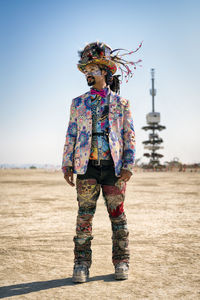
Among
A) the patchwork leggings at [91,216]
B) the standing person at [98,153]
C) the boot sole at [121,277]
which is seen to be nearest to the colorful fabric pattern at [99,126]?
the standing person at [98,153]

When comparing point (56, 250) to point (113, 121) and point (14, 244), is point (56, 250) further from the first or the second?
point (113, 121)

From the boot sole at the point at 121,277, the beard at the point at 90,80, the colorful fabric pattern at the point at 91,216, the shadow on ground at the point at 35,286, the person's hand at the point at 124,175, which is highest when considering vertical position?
the beard at the point at 90,80

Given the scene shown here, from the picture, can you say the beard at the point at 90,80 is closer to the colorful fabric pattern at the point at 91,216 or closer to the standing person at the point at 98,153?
the standing person at the point at 98,153

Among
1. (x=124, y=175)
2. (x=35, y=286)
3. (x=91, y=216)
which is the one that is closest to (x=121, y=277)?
(x=91, y=216)

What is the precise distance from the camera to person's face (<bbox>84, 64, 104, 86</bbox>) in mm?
3078

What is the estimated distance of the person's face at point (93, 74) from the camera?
3078mm

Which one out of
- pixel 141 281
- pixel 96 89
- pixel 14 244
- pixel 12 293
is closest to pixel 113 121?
pixel 96 89

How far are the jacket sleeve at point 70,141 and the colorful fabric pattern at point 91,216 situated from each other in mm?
236

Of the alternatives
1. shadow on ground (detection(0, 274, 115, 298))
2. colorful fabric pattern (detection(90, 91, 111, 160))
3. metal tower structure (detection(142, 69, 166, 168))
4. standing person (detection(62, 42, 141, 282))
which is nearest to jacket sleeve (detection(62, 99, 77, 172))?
standing person (detection(62, 42, 141, 282))

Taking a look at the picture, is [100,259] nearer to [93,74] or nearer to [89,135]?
[89,135]

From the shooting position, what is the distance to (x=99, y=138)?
2.94 m

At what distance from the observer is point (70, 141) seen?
3.06m

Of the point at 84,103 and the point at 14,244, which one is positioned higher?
the point at 84,103

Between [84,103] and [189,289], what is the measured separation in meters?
1.92
